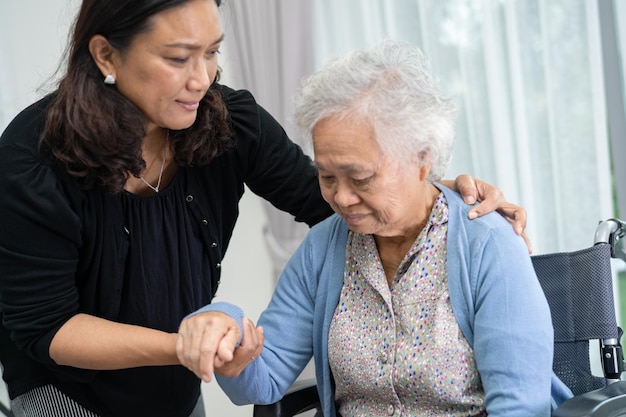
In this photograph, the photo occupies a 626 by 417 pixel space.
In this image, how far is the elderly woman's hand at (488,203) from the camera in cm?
164

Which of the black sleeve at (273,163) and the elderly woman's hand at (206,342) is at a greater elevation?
the black sleeve at (273,163)

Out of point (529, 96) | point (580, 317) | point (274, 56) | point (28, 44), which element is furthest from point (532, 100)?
point (28, 44)

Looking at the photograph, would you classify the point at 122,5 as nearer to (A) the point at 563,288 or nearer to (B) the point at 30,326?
(B) the point at 30,326

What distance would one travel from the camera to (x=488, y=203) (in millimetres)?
1651

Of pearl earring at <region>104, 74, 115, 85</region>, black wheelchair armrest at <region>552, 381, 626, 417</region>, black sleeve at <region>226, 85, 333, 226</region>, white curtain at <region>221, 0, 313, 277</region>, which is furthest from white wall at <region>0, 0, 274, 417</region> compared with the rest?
black wheelchair armrest at <region>552, 381, 626, 417</region>

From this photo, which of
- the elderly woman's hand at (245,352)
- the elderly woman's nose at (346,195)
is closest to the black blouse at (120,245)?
the elderly woman's hand at (245,352)

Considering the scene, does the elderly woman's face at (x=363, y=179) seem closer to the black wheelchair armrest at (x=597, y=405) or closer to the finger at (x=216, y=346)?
the finger at (x=216, y=346)

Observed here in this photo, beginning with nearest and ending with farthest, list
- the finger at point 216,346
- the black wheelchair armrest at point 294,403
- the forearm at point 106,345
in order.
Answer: the finger at point 216,346, the forearm at point 106,345, the black wheelchair armrest at point 294,403

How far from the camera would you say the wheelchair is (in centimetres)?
175

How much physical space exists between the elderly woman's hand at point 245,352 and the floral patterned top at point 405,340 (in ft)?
0.69

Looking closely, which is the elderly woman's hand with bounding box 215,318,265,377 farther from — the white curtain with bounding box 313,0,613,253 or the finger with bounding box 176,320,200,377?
the white curtain with bounding box 313,0,613,253

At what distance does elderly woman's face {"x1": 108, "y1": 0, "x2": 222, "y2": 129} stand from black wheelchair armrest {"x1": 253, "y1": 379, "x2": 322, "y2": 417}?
2.04ft

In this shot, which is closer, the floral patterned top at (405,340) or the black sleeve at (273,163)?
the floral patterned top at (405,340)

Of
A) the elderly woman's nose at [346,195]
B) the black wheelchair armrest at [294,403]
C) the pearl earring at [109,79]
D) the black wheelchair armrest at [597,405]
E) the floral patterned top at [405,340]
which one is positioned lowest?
the black wheelchair armrest at [294,403]
